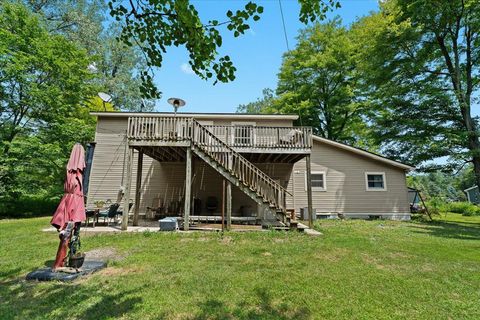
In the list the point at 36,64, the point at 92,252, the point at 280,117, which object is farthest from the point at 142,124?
the point at 36,64

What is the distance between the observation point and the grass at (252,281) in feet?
11.2

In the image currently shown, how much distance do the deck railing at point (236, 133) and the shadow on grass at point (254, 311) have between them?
264 inches

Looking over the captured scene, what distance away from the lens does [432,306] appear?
3660mm

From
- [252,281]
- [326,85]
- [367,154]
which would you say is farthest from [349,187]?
[326,85]

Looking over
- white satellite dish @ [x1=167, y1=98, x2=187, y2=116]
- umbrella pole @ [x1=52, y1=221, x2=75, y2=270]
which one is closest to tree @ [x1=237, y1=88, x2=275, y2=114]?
white satellite dish @ [x1=167, y1=98, x2=187, y2=116]

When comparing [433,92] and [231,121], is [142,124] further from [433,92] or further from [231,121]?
[433,92]

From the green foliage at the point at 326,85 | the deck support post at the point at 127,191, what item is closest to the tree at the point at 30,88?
the deck support post at the point at 127,191

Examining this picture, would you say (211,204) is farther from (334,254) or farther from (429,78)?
(429,78)

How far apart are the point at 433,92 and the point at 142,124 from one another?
675 inches

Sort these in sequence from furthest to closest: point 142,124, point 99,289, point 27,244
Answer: point 142,124 → point 27,244 → point 99,289

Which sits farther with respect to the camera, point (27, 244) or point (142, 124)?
point (142, 124)

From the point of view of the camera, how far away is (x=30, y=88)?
15016 mm

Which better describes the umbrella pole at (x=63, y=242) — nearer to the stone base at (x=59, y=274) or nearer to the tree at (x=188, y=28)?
the stone base at (x=59, y=274)

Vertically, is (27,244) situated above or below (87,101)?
below
